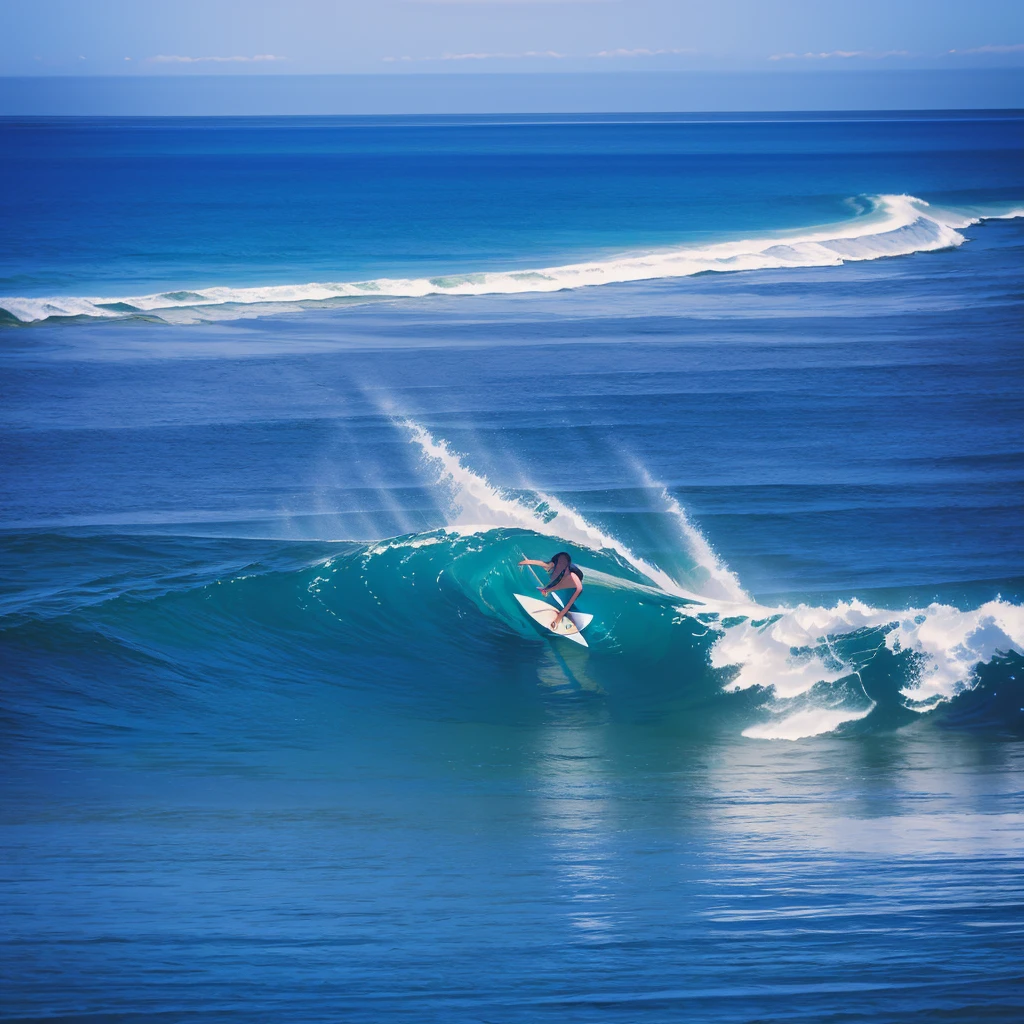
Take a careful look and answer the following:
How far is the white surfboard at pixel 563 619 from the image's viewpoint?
33.8ft

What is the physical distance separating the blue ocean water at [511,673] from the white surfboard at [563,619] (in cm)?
13

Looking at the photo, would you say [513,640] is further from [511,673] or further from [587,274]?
[587,274]

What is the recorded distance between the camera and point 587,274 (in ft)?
119

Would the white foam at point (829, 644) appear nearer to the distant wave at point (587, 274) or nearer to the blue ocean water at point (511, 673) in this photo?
the blue ocean water at point (511, 673)

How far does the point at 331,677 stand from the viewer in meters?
9.70

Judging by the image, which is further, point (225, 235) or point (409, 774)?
point (225, 235)

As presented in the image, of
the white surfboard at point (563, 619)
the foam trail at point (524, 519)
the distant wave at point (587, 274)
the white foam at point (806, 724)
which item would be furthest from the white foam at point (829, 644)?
the distant wave at point (587, 274)

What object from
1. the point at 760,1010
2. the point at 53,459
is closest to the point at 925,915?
the point at 760,1010

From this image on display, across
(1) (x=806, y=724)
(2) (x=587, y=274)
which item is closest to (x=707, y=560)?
(1) (x=806, y=724)

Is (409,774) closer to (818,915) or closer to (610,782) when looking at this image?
(610,782)

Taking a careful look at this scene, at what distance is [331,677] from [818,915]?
4967 mm

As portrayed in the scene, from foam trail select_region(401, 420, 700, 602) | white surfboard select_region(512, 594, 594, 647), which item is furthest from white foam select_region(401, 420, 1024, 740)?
white surfboard select_region(512, 594, 594, 647)

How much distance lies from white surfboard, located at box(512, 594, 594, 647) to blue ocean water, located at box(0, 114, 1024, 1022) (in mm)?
127

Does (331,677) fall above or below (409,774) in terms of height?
above
